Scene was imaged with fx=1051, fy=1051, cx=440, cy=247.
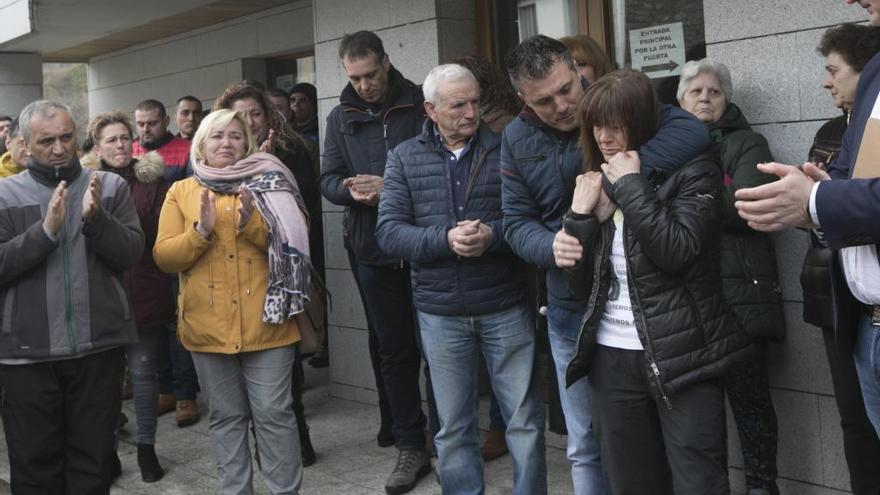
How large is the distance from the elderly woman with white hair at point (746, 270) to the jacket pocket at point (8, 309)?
10.3 feet

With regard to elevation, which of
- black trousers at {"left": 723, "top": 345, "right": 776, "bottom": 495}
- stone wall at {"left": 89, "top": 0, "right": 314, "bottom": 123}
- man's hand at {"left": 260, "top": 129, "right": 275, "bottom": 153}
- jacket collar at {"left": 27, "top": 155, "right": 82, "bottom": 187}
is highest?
stone wall at {"left": 89, "top": 0, "right": 314, "bottom": 123}

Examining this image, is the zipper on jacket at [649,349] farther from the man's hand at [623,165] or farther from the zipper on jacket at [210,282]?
the zipper on jacket at [210,282]

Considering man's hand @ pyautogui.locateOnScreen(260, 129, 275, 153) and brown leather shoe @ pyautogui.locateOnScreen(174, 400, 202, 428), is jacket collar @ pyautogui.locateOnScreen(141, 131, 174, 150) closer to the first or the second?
man's hand @ pyautogui.locateOnScreen(260, 129, 275, 153)

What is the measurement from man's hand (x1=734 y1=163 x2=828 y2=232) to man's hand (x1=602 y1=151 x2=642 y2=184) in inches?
38.3

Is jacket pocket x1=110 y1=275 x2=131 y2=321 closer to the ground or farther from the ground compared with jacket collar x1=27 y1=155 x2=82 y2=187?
closer to the ground

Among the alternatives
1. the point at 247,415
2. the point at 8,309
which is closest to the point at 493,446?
the point at 247,415

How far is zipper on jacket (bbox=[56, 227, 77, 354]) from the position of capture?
4.72 m

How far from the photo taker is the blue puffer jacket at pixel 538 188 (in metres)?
4.08

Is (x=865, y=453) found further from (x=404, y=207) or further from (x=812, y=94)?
(x=404, y=207)

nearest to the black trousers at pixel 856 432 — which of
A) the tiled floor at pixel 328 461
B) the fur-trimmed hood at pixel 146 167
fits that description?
the tiled floor at pixel 328 461

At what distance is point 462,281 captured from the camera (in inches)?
178

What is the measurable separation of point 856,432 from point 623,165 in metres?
1.60

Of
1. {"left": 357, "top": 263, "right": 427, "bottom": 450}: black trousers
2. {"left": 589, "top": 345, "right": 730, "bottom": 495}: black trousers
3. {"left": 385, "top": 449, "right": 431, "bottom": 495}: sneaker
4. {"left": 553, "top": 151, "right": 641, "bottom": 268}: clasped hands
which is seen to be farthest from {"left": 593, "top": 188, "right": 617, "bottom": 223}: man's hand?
{"left": 385, "top": 449, "right": 431, "bottom": 495}: sneaker

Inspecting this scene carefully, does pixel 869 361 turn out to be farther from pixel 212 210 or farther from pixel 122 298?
pixel 122 298
